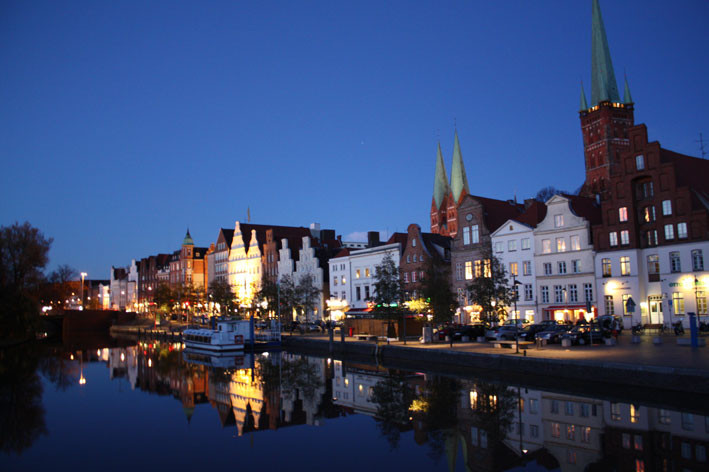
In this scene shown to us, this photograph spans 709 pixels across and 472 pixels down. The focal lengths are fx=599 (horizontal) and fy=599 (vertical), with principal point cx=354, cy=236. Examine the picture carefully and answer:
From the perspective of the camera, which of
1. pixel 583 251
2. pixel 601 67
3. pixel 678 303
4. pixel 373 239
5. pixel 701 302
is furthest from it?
pixel 601 67

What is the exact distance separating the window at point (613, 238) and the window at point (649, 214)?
2.93 m

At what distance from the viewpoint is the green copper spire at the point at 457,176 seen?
143 meters

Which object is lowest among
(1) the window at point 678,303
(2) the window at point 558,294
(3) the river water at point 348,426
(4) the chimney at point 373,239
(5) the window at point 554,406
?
(3) the river water at point 348,426

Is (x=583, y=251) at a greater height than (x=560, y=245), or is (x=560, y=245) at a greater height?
(x=560, y=245)

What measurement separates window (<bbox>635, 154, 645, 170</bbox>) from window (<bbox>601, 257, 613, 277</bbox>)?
8.74 metres

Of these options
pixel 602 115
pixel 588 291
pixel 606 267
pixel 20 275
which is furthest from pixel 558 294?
pixel 602 115

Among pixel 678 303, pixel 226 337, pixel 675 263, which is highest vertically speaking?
pixel 675 263

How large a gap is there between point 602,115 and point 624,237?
78.6 m

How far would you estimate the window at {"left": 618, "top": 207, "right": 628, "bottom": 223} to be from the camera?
5438 centimetres

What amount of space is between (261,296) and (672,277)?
50868 mm

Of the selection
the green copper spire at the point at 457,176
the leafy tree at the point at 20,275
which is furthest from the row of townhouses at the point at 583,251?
the green copper spire at the point at 457,176

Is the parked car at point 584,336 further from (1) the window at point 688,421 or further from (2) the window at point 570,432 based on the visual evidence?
→ (2) the window at point 570,432

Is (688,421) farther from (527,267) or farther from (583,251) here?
(527,267)

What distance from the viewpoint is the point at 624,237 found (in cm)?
5438
